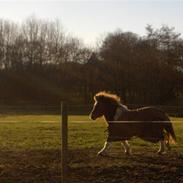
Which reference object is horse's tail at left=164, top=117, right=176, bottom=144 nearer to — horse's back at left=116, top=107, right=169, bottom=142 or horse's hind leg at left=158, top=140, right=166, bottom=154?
horse's back at left=116, top=107, right=169, bottom=142

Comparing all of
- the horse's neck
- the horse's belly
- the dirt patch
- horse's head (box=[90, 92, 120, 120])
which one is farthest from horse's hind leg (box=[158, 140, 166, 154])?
horse's head (box=[90, 92, 120, 120])

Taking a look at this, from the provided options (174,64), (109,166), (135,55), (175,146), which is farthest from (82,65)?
(109,166)

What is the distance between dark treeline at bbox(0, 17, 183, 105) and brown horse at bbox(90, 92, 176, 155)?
4615 centimetres

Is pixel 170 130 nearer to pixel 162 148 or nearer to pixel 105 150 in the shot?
pixel 162 148

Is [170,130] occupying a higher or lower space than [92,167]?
higher

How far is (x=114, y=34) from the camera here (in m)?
76.2

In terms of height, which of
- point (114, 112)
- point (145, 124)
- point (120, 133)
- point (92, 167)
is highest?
point (114, 112)

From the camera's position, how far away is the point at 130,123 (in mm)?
11562

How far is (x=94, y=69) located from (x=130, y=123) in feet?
179

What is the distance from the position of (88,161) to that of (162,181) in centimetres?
242

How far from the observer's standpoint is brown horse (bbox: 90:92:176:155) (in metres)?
11.5

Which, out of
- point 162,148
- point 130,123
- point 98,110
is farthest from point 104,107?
point 162,148

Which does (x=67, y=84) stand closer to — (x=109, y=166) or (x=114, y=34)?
(x=114, y=34)

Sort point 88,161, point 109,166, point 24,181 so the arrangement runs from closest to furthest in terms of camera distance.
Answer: point 24,181
point 109,166
point 88,161
